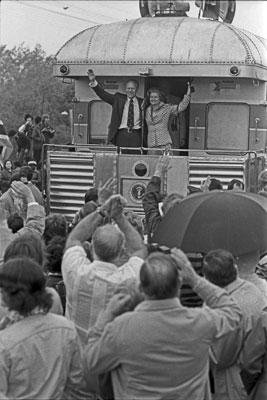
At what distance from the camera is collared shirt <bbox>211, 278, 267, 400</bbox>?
4.32 meters

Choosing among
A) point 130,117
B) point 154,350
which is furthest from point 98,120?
point 154,350

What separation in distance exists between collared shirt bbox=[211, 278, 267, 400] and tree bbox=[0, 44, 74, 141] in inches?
824

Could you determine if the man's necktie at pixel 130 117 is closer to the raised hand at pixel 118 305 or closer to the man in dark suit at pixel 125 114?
the man in dark suit at pixel 125 114

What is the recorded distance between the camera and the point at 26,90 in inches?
1065

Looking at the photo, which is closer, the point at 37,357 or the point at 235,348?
the point at 37,357

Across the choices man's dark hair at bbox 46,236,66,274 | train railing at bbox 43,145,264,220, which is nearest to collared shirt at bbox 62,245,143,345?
man's dark hair at bbox 46,236,66,274

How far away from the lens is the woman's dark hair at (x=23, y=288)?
3.84 meters

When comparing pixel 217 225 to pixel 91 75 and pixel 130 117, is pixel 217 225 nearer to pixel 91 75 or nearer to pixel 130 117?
pixel 130 117

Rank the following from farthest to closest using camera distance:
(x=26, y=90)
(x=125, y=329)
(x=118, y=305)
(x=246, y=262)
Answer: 1. (x=26, y=90)
2. (x=246, y=262)
3. (x=118, y=305)
4. (x=125, y=329)

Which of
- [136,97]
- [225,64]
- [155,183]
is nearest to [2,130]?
[136,97]

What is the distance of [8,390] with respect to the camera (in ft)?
12.4

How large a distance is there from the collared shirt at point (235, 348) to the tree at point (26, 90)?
20.9 metres

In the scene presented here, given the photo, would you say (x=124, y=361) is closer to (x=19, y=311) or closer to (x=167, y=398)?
(x=167, y=398)

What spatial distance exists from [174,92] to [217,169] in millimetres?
2221
